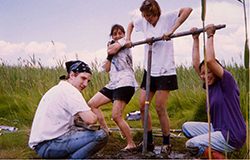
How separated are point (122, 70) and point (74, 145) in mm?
1298

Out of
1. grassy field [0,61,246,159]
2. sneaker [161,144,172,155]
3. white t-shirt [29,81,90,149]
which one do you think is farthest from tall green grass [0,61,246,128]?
white t-shirt [29,81,90,149]

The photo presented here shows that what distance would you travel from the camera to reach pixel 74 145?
8.72ft

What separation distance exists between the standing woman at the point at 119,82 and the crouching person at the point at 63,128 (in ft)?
2.61

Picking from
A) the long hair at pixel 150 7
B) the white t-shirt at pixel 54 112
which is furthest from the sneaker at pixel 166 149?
the long hair at pixel 150 7

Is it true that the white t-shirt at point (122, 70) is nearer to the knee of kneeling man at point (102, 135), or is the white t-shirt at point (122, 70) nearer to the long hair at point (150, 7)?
the long hair at point (150, 7)

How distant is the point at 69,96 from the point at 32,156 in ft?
4.71

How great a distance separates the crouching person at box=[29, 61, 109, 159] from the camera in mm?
2521

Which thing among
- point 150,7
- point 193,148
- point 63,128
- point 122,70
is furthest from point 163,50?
point 63,128

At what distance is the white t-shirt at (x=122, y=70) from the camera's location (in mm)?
3514

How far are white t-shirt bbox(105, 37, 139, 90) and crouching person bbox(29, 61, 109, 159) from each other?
0.85 m

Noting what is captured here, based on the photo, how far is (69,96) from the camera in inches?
99.3

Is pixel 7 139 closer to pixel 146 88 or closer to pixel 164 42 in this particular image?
pixel 146 88

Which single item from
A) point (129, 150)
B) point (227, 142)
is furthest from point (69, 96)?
point (227, 142)

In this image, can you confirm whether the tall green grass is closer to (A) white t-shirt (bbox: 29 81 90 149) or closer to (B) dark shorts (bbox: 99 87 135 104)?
(B) dark shorts (bbox: 99 87 135 104)
